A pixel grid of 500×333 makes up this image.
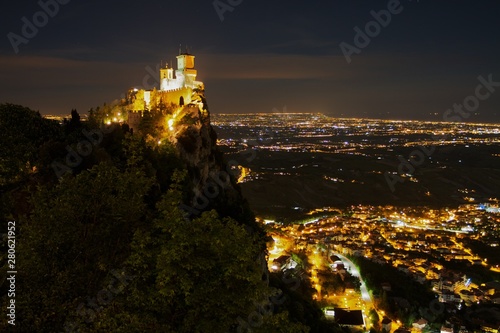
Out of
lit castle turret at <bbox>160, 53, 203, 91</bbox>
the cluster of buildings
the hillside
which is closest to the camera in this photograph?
the hillside

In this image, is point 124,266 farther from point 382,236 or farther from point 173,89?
point 382,236

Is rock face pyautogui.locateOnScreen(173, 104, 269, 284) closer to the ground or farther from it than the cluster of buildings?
farther from it

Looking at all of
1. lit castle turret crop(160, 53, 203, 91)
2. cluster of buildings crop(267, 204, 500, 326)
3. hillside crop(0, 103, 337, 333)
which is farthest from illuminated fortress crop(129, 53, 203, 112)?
hillside crop(0, 103, 337, 333)

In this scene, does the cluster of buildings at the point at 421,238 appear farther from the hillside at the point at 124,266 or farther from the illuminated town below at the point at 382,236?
the hillside at the point at 124,266

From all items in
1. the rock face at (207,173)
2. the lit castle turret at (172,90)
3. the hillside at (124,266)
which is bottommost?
the hillside at (124,266)

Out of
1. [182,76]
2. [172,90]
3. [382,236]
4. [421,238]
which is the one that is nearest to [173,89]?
[172,90]

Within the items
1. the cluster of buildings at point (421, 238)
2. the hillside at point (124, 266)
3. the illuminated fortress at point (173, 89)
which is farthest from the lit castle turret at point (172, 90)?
the hillside at point (124, 266)

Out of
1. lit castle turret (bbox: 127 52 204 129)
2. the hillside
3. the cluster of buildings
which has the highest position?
lit castle turret (bbox: 127 52 204 129)

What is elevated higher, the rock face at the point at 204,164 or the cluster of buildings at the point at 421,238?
the rock face at the point at 204,164

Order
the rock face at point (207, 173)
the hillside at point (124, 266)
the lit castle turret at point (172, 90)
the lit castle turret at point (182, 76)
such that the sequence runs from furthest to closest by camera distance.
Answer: the lit castle turret at point (182, 76)
the lit castle turret at point (172, 90)
the rock face at point (207, 173)
the hillside at point (124, 266)

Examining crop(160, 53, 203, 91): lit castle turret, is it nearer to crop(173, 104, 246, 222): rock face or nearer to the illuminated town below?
crop(173, 104, 246, 222): rock face

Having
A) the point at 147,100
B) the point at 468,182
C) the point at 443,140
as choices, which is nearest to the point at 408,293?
the point at 147,100

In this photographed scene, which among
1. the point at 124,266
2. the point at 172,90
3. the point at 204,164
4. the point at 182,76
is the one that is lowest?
the point at 124,266

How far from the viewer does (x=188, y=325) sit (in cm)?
845
